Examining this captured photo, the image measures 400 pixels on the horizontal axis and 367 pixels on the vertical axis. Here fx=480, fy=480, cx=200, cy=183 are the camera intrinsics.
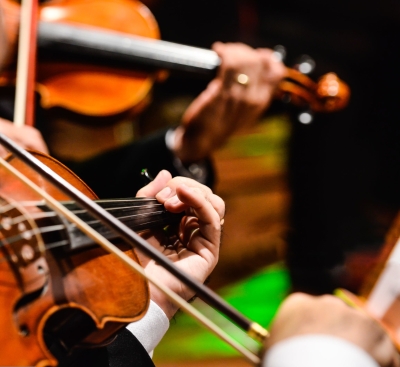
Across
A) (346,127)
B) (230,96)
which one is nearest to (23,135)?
(230,96)

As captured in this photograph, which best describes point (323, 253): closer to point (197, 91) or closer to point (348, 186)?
point (348, 186)

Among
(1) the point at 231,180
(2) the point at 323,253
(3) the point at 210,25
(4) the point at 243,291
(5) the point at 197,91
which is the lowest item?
(4) the point at 243,291

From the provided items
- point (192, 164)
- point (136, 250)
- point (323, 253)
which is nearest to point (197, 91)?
point (192, 164)

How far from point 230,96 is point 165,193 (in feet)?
2.07

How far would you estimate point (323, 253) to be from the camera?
5.24 feet

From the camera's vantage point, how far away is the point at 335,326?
1.07ft

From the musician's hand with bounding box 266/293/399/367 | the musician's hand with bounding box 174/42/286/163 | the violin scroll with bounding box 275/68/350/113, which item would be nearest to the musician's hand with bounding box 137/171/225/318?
the musician's hand with bounding box 266/293/399/367

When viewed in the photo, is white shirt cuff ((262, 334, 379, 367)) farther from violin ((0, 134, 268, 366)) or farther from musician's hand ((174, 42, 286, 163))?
musician's hand ((174, 42, 286, 163))

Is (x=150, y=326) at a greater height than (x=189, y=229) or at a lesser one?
lesser

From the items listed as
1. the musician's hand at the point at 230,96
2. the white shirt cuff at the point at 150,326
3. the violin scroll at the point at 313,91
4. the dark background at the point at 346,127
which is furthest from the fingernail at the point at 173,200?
the dark background at the point at 346,127

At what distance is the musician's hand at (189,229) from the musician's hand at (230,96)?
20.8 inches

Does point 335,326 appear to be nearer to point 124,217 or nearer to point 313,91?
point 124,217

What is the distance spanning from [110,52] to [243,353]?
0.81 m

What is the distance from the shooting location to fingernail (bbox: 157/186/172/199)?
0.49 m
